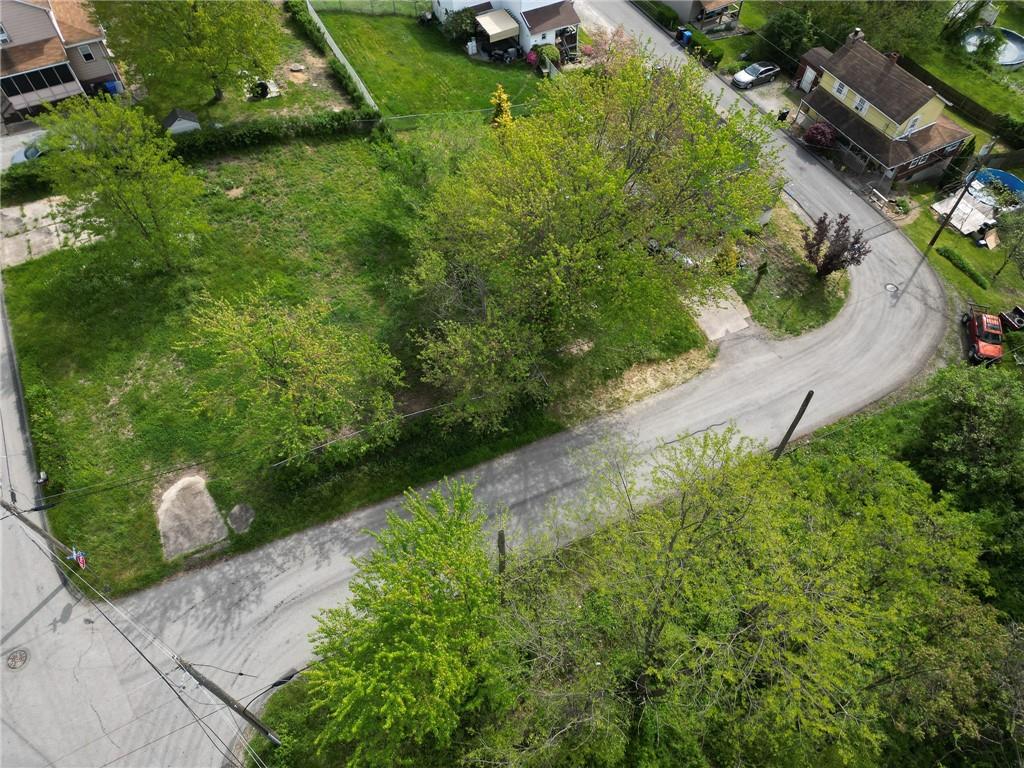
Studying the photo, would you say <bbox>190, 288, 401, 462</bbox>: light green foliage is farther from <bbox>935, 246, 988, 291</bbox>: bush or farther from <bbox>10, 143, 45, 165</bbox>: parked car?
<bbox>935, 246, 988, 291</bbox>: bush

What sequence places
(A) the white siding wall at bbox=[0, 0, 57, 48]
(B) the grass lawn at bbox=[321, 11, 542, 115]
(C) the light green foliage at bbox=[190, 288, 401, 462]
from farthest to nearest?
(B) the grass lawn at bbox=[321, 11, 542, 115] → (A) the white siding wall at bbox=[0, 0, 57, 48] → (C) the light green foliage at bbox=[190, 288, 401, 462]

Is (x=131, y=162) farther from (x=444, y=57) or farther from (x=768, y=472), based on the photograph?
(x=768, y=472)

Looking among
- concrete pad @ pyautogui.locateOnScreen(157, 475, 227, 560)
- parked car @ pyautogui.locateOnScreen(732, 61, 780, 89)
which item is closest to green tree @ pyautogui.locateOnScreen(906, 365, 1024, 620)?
parked car @ pyautogui.locateOnScreen(732, 61, 780, 89)

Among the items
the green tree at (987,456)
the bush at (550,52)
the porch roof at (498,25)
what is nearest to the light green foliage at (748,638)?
the green tree at (987,456)

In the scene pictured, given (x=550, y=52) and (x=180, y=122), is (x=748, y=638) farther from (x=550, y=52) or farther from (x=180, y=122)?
(x=550, y=52)

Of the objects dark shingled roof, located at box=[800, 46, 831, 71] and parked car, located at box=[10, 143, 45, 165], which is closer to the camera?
parked car, located at box=[10, 143, 45, 165]

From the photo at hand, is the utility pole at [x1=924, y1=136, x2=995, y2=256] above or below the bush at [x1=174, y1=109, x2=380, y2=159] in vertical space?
above
